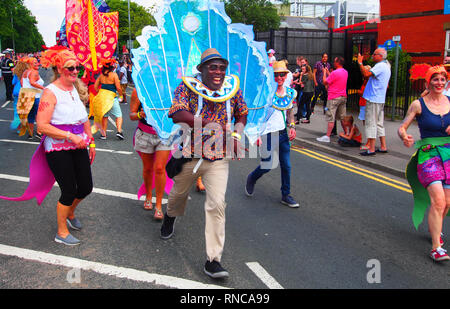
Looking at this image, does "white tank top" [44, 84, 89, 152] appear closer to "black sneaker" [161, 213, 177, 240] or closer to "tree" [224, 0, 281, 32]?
"black sneaker" [161, 213, 177, 240]

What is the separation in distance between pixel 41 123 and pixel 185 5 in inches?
77.5

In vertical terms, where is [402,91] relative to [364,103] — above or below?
above

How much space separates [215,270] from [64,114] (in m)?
2.11

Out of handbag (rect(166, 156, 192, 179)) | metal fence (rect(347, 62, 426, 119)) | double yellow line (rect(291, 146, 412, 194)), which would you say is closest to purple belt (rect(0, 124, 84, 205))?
handbag (rect(166, 156, 192, 179))

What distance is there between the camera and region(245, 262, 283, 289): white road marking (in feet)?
11.8

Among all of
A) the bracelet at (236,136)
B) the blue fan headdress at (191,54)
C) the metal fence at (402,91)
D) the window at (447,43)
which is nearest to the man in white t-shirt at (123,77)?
the metal fence at (402,91)

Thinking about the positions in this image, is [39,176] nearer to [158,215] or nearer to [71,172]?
[71,172]

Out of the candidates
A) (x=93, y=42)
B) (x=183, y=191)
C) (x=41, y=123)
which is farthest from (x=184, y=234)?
(x=93, y=42)

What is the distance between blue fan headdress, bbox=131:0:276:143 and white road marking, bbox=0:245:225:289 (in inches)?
56.9

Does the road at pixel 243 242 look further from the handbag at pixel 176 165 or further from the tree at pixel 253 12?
the tree at pixel 253 12

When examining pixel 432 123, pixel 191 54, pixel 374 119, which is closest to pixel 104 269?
pixel 191 54

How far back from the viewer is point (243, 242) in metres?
4.54

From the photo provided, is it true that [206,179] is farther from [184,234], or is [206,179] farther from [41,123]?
[41,123]

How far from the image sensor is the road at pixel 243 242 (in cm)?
371
